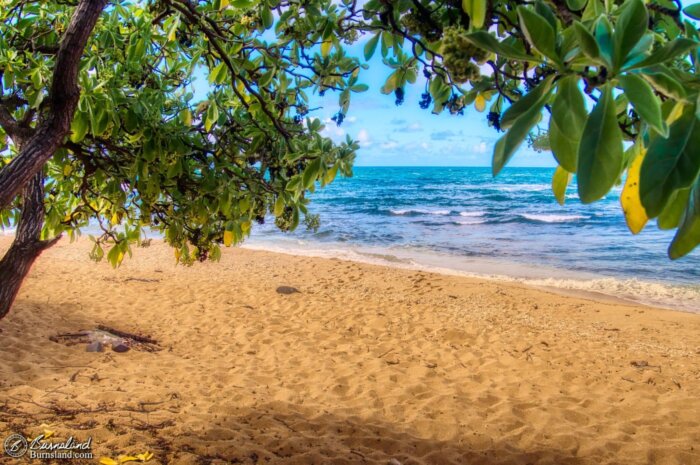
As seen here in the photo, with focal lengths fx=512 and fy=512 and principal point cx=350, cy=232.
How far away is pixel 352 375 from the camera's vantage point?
5855 millimetres

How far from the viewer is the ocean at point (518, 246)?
12.2 metres

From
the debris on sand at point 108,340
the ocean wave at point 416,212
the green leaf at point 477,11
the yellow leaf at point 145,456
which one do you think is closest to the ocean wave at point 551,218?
the ocean wave at point 416,212

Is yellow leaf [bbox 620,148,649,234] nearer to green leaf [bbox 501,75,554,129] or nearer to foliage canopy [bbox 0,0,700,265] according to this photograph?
foliage canopy [bbox 0,0,700,265]

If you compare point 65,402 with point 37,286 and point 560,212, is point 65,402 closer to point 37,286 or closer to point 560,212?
point 37,286

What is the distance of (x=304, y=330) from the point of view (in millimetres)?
7719

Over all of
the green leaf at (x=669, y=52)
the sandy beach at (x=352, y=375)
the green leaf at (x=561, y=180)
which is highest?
the green leaf at (x=669, y=52)

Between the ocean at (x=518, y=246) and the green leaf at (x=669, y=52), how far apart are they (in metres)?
7.48

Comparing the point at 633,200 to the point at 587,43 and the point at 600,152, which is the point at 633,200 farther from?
the point at 587,43

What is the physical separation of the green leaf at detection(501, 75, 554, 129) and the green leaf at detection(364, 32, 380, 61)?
0.97 meters

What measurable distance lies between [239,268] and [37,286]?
446 centimetres

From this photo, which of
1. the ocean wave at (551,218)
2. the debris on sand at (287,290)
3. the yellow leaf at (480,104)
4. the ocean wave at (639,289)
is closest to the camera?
the yellow leaf at (480,104)

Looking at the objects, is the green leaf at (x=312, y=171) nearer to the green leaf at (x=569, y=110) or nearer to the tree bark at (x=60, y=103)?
the tree bark at (x=60, y=103)

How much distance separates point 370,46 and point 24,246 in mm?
2362

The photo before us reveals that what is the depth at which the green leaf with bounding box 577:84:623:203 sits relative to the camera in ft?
2.16
